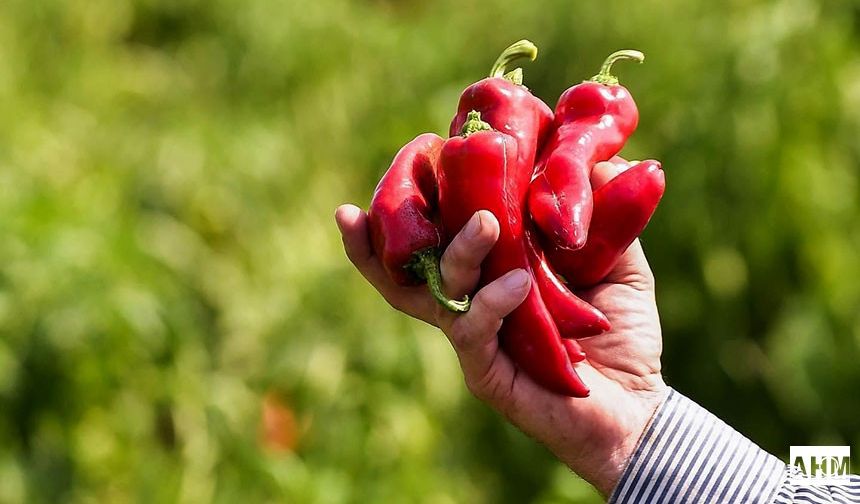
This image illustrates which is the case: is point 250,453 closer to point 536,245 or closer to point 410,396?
point 410,396

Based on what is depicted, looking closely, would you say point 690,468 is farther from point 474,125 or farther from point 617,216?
point 474,125

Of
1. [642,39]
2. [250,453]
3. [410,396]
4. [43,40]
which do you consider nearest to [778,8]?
[642,39]

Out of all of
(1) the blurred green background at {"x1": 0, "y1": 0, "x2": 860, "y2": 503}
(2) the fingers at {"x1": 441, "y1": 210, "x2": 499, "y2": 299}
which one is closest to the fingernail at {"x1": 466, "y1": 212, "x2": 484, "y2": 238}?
(2) the fingers at {"x1": 441, "y1": 210, "x2": 499, "y2": 299}

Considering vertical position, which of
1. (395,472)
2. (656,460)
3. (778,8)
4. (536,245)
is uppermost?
(778,8)

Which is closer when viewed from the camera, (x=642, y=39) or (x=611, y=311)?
(x=611, y=311)

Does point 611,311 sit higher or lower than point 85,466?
higher

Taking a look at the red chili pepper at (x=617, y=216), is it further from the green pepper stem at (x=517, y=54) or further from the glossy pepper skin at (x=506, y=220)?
the green pepper stem at (x=517, y=54)

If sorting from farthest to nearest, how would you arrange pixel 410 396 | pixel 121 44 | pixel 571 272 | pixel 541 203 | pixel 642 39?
pixel 121 44 < pixel 642 39 < pixel 410 396 < pixel 571 272 < pixel 541 203

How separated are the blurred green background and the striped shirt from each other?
55.1 inches

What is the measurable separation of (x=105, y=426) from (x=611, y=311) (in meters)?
1.84

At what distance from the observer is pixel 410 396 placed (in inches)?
132

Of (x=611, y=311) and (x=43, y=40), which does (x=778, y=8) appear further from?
(x=43, y=40)

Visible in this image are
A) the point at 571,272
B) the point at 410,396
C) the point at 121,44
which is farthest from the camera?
the point at 121,44

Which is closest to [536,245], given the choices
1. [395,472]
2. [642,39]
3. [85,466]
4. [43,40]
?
[395,472]
